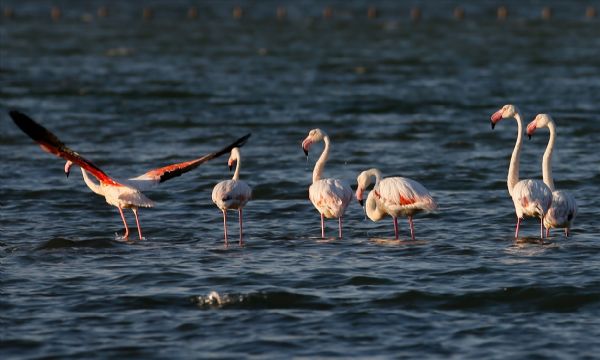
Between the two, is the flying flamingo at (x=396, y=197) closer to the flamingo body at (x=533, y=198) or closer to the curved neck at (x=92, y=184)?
the flamingo body at (x=533, y=198)

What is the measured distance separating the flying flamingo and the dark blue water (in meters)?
0.39

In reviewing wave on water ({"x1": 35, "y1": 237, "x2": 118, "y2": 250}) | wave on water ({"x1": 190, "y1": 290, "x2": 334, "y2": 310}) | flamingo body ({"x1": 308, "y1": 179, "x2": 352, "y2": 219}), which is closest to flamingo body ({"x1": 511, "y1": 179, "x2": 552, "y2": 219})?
flamingo body ({"x1": 308, "y1": 179, "x2": 352, "y2": 219})

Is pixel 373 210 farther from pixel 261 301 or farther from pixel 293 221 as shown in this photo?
pixel 261 301

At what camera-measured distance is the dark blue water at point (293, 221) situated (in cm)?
1038

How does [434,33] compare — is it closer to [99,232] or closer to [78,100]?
[78,100]

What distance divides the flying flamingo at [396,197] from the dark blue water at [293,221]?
39 cm

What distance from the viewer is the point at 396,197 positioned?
13680mm

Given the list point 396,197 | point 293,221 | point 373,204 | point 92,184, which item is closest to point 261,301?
point 396,197

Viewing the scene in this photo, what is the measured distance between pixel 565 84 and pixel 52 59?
17.5 m

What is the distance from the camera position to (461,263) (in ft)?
42.1

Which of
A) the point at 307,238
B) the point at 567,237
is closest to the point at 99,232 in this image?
the point at 307,238

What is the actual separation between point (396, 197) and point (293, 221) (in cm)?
230

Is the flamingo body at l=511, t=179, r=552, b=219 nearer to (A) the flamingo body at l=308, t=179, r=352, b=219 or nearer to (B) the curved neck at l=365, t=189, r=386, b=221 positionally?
(B) the curved neck at l=365, t=189, r=386, b=221

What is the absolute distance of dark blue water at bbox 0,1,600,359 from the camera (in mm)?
10383
